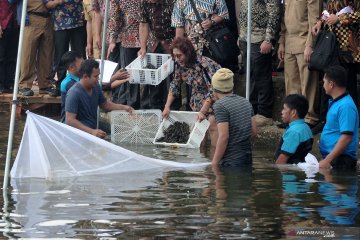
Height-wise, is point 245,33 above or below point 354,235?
above

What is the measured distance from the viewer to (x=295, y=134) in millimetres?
13234

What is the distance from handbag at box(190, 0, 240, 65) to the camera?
16234 millimetres

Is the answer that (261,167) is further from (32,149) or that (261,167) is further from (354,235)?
(354,235)

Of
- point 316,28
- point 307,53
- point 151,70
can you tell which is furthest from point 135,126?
point 316,28

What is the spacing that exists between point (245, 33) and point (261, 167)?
2.97m

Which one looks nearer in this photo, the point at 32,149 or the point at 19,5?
the point at 32,149

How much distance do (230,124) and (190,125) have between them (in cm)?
301

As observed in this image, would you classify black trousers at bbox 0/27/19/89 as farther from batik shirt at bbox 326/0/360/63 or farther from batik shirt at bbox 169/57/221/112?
batik shirt at bbox 326/0/360/63

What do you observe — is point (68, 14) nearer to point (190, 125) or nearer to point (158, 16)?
point (158, 16)

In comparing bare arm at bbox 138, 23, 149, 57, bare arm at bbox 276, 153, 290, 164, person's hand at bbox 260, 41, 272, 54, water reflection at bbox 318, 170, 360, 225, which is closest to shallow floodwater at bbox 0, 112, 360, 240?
water reflection at bbox 318, 170, 360, 225

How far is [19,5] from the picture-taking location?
61.8 feet

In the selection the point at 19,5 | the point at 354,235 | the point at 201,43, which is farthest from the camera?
the point at 19,5

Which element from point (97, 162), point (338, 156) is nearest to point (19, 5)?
point (97, 162)

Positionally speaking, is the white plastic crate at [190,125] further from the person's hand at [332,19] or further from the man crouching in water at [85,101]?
the person's hand at [332,19]
